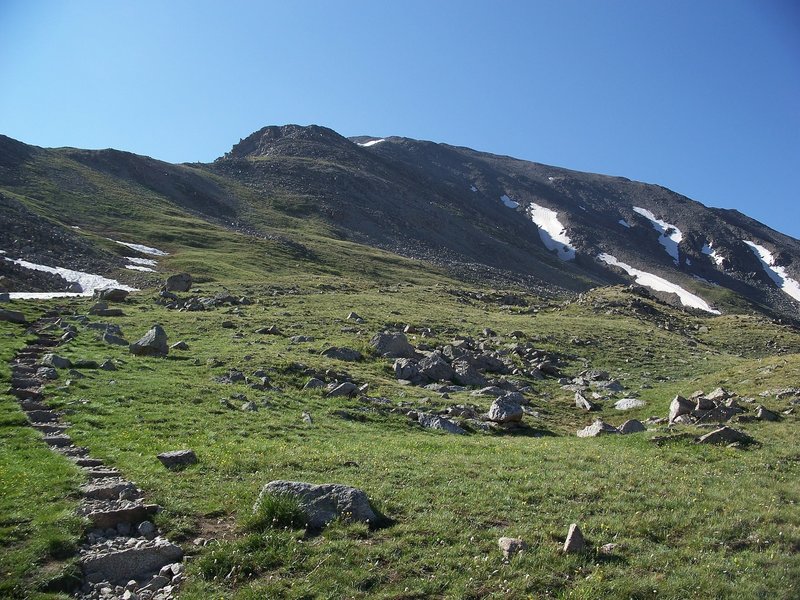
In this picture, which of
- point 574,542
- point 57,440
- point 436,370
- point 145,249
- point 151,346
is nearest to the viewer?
point 574,542

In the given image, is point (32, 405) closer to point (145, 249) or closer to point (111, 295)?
point (111, 295)

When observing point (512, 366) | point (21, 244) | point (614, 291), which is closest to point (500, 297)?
point (614, 291)

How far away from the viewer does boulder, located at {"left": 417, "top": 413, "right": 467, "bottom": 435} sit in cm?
2272

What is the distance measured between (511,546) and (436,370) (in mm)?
23034

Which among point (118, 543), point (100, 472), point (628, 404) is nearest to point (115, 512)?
point (118, 543)

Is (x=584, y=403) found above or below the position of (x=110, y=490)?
above

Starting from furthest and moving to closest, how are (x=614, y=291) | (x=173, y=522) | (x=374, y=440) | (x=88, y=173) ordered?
(x=88, y=173), (x=614, y=291), (x=374, y=440), (x=173, y=522)

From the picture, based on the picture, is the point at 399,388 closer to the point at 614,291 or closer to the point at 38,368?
the point at 38,368

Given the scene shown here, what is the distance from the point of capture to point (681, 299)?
A: 168000 mm

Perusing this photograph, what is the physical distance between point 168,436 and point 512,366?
2609 centimetres

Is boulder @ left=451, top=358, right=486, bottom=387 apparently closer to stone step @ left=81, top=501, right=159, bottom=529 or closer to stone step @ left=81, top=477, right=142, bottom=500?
stone step @ left=81, top=477, right=142, bottom=500

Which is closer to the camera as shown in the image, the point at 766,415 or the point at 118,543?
the point at 118,543

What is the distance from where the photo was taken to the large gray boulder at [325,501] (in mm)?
11062

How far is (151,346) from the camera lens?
29.8 meters
